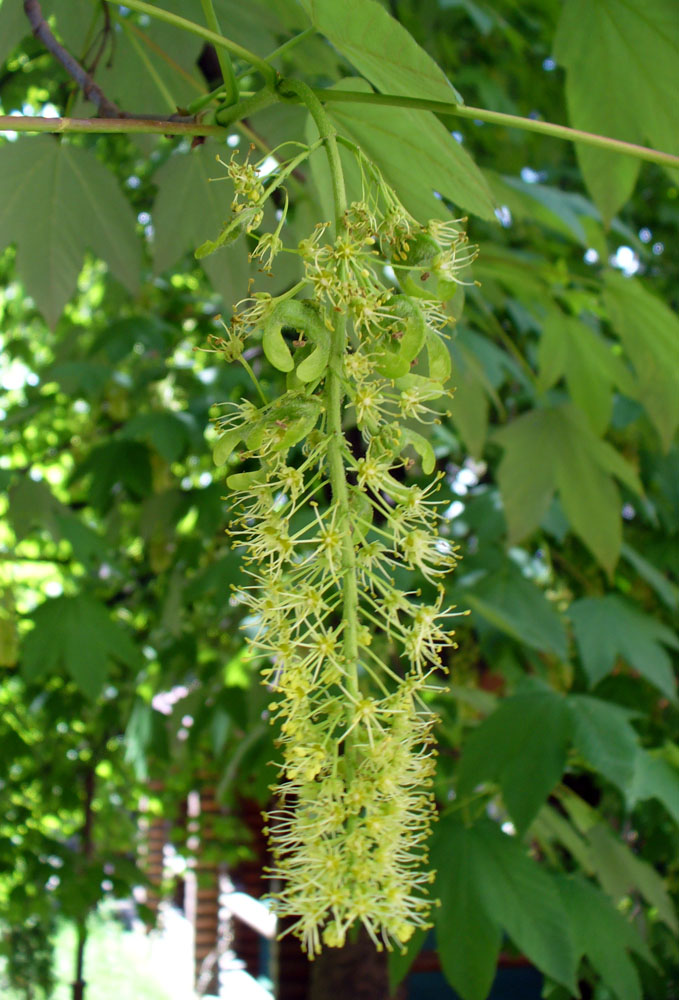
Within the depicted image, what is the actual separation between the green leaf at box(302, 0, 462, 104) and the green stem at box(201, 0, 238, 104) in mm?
64

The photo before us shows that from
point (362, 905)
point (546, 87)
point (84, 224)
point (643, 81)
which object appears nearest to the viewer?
point (362, 905)

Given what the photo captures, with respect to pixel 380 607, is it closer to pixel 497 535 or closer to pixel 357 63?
pixel 357 63

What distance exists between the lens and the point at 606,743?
4.22 ft

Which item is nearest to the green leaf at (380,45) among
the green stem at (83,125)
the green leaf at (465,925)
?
the green stem at (83,125)

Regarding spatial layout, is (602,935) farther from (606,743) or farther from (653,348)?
(653,348)

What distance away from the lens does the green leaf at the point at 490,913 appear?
3.52 feet

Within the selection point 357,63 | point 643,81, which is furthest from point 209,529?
point 357,63

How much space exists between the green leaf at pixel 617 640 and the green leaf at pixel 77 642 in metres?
0.87

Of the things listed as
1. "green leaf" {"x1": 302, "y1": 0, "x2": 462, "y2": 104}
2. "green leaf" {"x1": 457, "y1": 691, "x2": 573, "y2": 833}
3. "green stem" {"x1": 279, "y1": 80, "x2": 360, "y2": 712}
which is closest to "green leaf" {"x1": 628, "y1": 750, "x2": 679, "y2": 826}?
"green leaf" {"x1": 457, "y1": 691, "x2": 573, "y2": 833}

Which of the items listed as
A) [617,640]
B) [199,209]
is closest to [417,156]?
[199,209]

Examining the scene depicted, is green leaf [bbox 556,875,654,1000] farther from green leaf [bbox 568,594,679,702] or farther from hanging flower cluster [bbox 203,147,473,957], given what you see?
hanging flower cluster [bbox 203,147,473,957]

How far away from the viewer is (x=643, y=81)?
0.95 m

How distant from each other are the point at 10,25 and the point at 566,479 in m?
0.95

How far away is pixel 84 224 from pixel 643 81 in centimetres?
65
